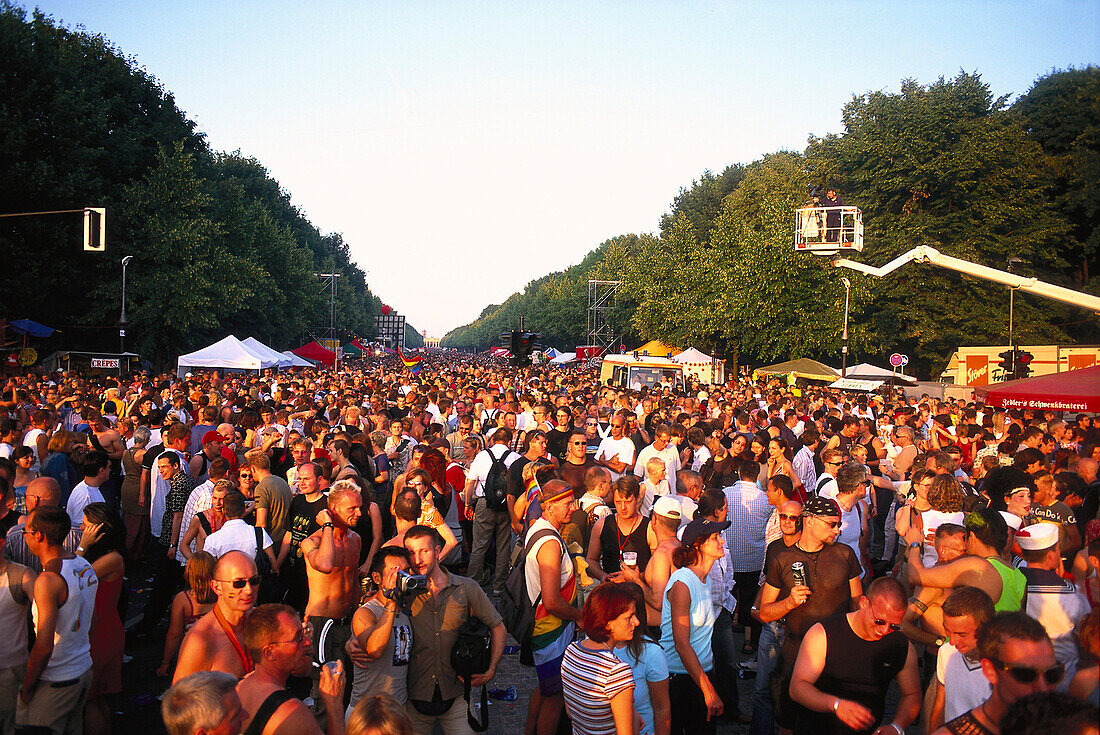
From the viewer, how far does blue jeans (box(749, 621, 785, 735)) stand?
16.3 ft

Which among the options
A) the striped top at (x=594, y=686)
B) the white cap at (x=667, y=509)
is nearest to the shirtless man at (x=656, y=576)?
the white cap at (x=667, y=509)

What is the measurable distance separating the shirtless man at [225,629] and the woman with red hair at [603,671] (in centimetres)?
151

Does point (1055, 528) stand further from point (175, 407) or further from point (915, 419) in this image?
point (175, 407)

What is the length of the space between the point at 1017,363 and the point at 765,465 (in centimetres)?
1770

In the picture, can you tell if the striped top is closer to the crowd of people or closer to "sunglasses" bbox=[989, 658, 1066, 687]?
the crowd of people

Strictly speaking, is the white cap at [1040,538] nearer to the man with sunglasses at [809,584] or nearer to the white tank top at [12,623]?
the man with sunglasses at [809,584]

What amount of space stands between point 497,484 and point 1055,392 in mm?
9349

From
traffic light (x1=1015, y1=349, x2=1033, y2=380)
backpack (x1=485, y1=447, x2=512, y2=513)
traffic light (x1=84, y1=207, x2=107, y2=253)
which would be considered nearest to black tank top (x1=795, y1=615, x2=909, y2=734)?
backpack (x1=485, y1=447, x2=512, y2=513)

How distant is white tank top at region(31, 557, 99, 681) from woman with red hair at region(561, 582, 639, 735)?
258 cm

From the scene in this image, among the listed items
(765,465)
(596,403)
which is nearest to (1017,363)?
(596,403)

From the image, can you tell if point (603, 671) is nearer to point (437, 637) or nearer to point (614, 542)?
point (437, 637)

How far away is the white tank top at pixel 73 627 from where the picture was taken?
4254 millimetres

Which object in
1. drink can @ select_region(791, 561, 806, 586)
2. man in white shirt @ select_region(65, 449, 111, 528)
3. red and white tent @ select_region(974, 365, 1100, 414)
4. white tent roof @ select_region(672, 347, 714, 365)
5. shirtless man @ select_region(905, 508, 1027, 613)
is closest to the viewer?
shirtless man @ select_region(905, 508, 1027, 613)

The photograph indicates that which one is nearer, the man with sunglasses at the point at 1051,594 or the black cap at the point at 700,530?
the man with sunglasses at the point at 1051,594
